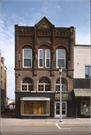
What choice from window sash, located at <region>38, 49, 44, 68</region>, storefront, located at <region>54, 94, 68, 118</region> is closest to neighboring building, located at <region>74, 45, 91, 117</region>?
storefront, located at <region>54, 94, 68, 118</region>

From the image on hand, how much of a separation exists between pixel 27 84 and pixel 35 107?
3.20 metres

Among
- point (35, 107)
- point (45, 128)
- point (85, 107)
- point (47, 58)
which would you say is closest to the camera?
point (45, 128)

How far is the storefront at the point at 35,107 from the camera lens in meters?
18.5

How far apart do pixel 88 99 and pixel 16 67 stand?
10471 mm

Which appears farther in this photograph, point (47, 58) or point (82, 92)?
point (47, 58)

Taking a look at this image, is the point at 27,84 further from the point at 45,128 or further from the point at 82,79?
the point at 82,79

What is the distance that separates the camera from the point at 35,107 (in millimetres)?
18734

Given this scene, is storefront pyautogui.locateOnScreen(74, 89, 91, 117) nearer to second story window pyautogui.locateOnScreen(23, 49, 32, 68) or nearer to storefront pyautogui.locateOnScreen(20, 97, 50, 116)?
storefront pyautogui.locateOnScreen(20, 97, 50, 116)

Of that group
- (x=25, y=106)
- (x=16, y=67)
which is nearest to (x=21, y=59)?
(x=16, y=67)

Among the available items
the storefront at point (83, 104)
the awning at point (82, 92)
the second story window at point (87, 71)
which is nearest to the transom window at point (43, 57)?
the awning at point (82, 92)

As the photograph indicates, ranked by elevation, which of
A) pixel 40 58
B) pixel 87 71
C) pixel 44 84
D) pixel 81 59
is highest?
pixel 40 58

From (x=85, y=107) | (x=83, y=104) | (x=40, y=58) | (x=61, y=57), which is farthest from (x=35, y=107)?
(x=61, y=57)

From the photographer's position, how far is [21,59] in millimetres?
19547

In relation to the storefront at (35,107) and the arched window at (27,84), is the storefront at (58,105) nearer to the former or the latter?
the storefront at (35,107)
